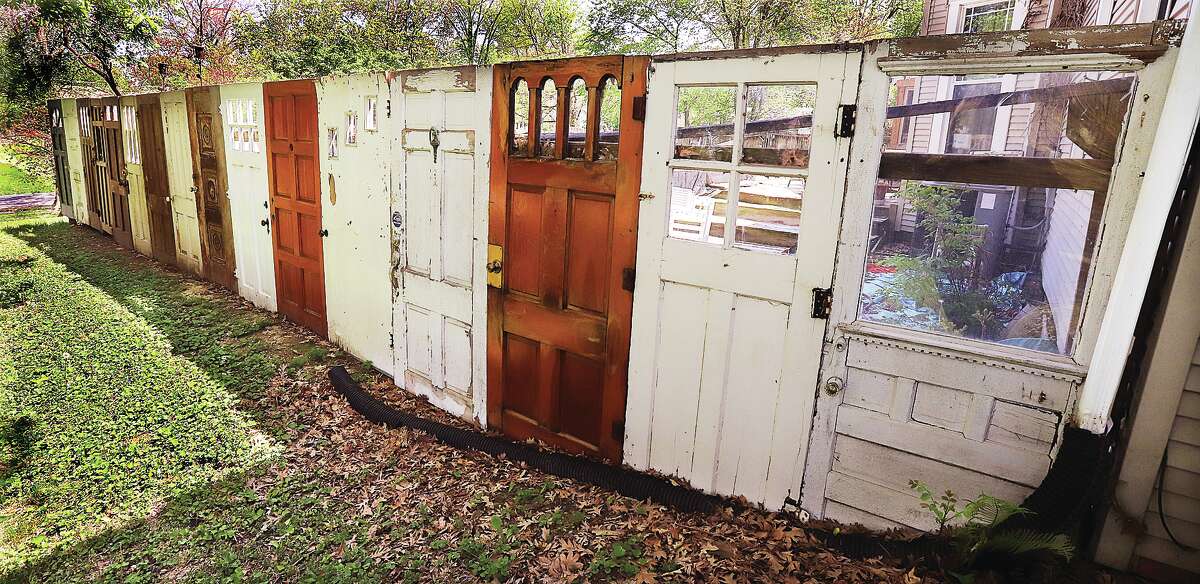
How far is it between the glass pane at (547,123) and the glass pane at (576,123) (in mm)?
111

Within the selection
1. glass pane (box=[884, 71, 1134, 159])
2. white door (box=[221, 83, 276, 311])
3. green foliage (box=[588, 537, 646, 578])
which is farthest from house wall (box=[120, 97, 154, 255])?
glass pane (box=[884, 71, 1134, 159])

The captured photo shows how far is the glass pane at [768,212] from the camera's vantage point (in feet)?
10.9

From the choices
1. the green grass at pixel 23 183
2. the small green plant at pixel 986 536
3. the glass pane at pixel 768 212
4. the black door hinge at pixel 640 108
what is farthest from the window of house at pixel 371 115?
the green grass at pixel 23 183

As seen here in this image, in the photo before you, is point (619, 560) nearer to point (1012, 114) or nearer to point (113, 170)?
point (1012, 114)

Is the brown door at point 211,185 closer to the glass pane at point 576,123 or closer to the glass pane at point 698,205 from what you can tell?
the glass pane at point 576,123

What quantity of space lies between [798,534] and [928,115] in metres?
2.27

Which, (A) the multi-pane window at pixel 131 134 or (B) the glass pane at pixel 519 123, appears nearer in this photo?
(B) the glass pane at pixel 519 123

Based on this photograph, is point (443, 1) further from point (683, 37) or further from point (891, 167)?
point (891, 167)

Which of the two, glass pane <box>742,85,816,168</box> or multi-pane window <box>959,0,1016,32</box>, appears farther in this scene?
multi-pane window <box>959,0,1016,32</box>

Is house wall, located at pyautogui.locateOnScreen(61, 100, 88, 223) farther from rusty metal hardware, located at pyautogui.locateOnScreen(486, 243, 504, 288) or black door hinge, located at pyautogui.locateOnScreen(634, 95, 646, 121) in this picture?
black door hinge, located at pyautogui.locateOnScreen(634, 95, 646, 121)

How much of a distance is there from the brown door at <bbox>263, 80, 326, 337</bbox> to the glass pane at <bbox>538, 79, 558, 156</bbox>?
3.01m

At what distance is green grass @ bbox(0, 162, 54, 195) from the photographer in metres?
17.7

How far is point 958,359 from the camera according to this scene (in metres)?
3.07

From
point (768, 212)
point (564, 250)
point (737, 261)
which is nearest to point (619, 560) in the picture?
point (737, 261)
